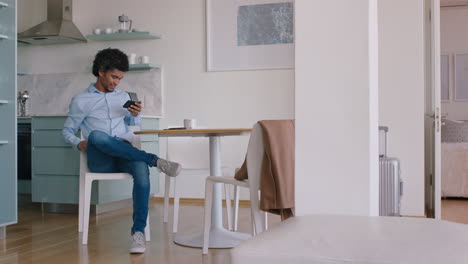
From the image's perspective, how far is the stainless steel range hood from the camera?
242 inches

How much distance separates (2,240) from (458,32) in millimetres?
7207

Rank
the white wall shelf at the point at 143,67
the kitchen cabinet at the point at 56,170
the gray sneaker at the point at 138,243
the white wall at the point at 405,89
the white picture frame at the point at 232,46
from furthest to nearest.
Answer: the white wall shelf at the point at 143,67, the white picture frame at the point at 232,46, the kitchen cabinet at the point at 56,170, the white wall at the point at 405,89, the gray sneaker at the point at 138,243

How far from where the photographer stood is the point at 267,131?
2.78 meters

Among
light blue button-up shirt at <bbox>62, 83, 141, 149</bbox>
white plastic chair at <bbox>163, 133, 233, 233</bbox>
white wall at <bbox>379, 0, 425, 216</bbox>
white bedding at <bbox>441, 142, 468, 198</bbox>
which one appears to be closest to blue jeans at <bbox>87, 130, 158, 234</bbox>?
light blue button-up shirt at <bbox>62, 83, 141, 149</bbox>

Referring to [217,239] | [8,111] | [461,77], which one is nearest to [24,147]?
[8,111]

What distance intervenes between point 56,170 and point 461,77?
6.26 meters

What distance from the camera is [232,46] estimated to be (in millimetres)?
5988

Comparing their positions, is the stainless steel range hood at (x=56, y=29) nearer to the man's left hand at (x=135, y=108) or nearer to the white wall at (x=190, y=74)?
the white wall at (x=190, y=74)

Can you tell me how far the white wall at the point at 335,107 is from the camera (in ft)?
6.68

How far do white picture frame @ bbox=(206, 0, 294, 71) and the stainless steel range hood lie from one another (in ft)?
4.76

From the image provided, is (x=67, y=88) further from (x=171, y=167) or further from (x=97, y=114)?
(x=171, y=167)

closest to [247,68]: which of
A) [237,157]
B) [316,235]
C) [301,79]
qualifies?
[237,157]

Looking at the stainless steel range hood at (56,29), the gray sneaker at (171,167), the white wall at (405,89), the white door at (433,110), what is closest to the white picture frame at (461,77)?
the white door at (433,110)

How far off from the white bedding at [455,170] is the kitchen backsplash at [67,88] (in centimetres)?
314
